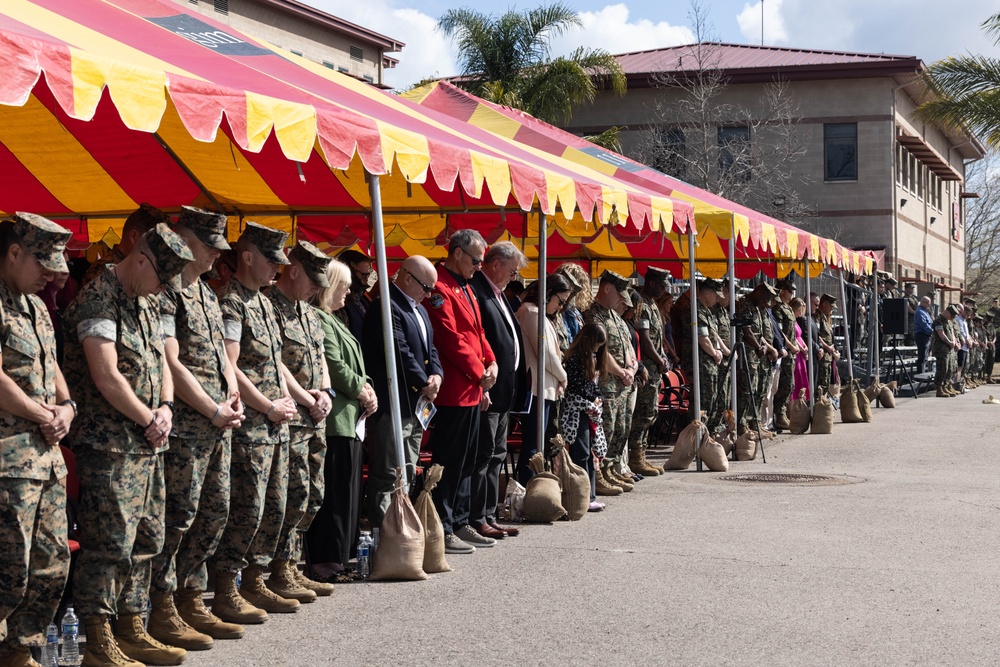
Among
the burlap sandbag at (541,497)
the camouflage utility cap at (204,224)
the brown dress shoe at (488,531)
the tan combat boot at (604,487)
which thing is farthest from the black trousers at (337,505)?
the tan combat boot at (604,487)

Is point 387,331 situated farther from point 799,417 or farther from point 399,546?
point 799,417

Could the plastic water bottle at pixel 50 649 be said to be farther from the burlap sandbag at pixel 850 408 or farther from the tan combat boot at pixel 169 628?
the burlap sandbag at pixel 850 408

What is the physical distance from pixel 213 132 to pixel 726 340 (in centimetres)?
1042

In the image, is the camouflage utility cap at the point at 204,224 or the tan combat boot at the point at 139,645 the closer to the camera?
the tan combat boot at the point at 139,645

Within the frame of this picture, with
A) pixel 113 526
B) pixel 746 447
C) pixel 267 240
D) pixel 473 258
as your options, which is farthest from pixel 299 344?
pixel 746 447

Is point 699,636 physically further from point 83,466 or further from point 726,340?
point 726,340

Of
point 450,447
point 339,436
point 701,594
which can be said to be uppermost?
point 339,436

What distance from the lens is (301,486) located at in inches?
268

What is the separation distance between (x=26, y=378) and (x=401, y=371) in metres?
3.28

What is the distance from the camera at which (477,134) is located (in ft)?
35.8

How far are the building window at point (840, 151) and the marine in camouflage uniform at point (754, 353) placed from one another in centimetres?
2649

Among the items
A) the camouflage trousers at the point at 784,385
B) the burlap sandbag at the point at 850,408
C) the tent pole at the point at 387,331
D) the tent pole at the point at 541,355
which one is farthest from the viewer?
the burlap sandbag at the point at 850,408

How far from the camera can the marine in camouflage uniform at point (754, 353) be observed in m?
15.8

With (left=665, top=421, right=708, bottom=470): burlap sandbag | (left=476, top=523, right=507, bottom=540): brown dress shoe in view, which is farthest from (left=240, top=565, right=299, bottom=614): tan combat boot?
(left=665, top=421, right=708, bottom=470): burlap sandbag
